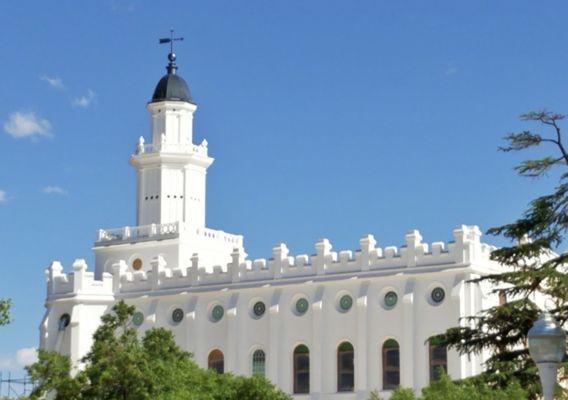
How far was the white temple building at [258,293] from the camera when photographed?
6022cm

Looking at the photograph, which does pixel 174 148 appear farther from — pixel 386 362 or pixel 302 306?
pixel 386 362

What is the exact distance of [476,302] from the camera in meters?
59.5

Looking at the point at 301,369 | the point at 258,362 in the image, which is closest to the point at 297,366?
the point at 301,369

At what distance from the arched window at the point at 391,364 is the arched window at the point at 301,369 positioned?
4442 mm

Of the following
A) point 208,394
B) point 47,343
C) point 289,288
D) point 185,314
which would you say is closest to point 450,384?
point 208,394

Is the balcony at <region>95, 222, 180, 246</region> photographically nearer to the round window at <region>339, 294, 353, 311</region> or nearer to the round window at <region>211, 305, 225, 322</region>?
the round window at <region>211, 305, 225, 322</region>

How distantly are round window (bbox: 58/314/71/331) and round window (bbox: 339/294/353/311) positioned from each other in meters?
16.1

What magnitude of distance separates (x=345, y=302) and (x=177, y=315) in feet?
34.5

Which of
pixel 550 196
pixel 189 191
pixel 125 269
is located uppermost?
pixel 189 191

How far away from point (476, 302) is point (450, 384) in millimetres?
23349

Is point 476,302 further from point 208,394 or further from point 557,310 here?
point 557,310

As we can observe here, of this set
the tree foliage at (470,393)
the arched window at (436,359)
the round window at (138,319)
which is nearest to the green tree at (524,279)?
the tree foliage at (470,393)

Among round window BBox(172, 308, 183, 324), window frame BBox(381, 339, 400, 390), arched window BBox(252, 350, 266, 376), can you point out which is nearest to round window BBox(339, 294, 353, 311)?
window frame BBox(381, 339, 400, 390)

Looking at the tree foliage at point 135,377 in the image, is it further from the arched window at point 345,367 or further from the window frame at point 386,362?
the arched window at point 345,367
